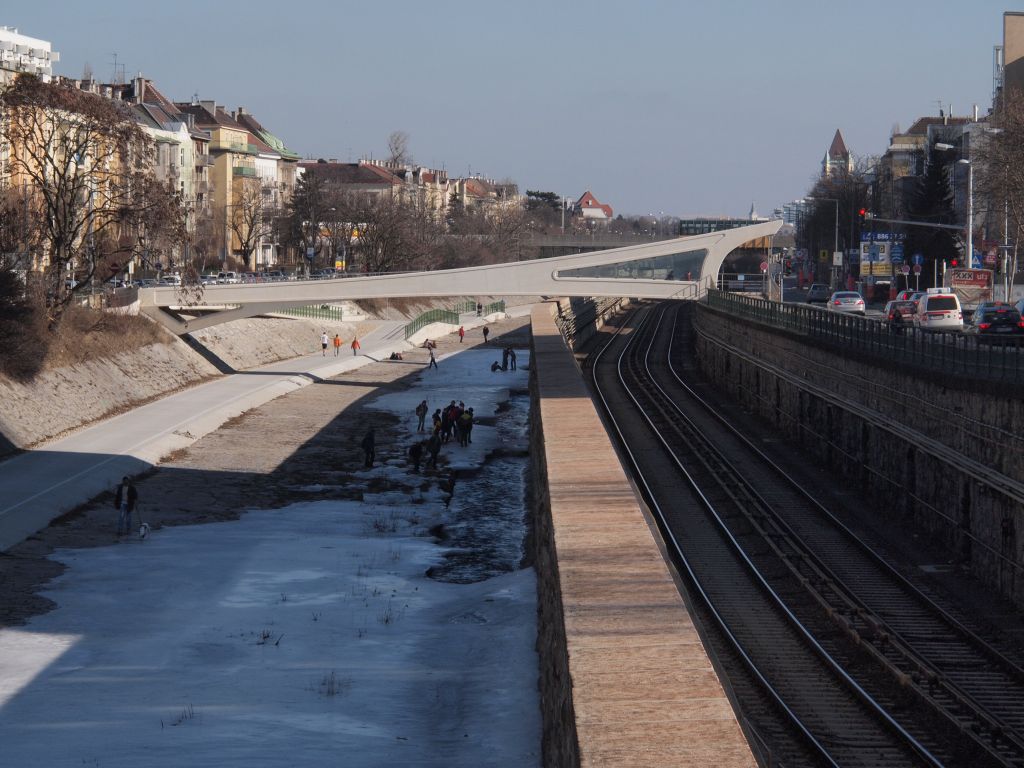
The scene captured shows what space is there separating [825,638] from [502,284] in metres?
44.8

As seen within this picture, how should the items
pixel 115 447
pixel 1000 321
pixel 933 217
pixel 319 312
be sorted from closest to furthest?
pixel 115 447, pixel 1000 321, pixel 319 312, pixel 933 217

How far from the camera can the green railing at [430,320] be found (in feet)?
319

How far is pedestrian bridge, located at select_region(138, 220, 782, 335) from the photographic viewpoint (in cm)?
6325

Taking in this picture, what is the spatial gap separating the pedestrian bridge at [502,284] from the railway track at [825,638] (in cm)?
2732

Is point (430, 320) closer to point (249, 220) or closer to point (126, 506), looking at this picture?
point (249, 220)

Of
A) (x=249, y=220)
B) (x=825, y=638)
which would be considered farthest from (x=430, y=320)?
(x=825, y=638)

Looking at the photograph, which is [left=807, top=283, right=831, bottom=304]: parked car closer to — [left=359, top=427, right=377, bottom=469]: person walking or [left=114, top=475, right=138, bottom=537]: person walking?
[left=359, top=427, right=377, bottom=469]: person walking

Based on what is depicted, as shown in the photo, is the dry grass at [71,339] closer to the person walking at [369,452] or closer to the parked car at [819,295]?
the person walking at [369,452]

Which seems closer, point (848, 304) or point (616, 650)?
point (616, 650)

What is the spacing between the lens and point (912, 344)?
31359 millimetres

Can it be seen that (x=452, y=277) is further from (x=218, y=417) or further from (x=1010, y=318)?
(x=1010, y=318)

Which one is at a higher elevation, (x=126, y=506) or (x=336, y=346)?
(x=336, y=346)

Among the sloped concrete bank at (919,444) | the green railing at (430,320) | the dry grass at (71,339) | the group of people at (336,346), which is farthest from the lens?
the green railing at (430,320)

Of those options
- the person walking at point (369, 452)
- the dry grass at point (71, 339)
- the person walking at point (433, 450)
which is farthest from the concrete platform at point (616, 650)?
the dry grass at point (71, 339)
